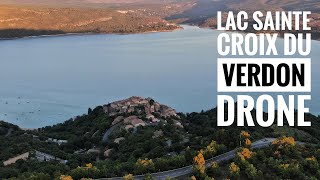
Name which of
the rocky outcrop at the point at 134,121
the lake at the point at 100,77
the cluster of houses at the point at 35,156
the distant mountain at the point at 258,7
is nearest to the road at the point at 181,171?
the cluster of houses at the point at 35,156

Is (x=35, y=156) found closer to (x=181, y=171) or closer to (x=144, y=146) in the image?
(x=144, y=146)

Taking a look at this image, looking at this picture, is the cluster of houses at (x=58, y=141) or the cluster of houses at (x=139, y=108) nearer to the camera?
the cluster of houses at (x=58, y=141)

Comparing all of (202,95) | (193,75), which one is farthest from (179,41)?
(202,95)

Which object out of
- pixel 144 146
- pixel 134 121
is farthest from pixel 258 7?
pixel 144 146

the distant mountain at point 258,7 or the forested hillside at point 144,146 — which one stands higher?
the distant mountain at point 258,7

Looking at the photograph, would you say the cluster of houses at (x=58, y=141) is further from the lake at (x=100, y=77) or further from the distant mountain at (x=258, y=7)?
the distant mountain at (x=258, y=7)

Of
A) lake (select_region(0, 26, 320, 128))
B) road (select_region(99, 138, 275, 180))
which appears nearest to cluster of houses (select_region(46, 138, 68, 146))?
lake (select_region(0, 26, 320, 128))

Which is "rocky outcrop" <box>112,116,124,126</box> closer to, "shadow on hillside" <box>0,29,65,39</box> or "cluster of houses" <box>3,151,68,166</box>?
"cluster of houses" <box>3,151,68,166</box>

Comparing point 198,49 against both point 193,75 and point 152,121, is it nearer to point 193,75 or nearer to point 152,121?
point 193,75
